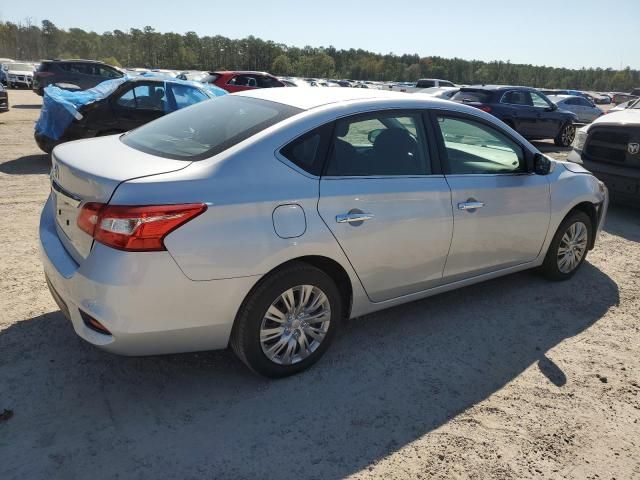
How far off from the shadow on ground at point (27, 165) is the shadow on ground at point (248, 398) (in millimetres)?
5567

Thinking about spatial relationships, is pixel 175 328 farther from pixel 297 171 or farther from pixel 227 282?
pixel 297 171

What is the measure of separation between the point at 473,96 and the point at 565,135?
3.17 meters

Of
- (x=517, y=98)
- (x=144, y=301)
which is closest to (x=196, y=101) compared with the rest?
(x=144, y=301)

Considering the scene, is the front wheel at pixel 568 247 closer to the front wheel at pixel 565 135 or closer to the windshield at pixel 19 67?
the front wheel at pixel 565 135

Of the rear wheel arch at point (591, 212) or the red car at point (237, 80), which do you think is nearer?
the rear wheel arch at point (591, 212)

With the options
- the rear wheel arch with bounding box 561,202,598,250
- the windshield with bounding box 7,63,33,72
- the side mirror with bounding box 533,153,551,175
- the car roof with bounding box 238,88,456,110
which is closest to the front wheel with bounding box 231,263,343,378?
the car roof with bounding box 238,88,456,110

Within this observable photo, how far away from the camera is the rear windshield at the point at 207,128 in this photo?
9.69 feet

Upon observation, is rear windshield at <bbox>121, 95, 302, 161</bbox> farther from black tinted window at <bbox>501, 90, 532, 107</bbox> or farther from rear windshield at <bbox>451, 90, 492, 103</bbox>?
black tinted window at <bbox>501, 90, 532, 107</bbox>

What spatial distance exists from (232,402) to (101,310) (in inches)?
34.6

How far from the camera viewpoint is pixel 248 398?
293cm

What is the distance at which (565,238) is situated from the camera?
4648mm

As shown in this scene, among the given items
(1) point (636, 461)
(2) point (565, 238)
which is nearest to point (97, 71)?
(2) point (565, 238)

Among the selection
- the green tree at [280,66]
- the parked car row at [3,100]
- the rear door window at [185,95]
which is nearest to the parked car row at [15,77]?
the parked car row at [3,100]

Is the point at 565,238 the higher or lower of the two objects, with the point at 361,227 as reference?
lower
